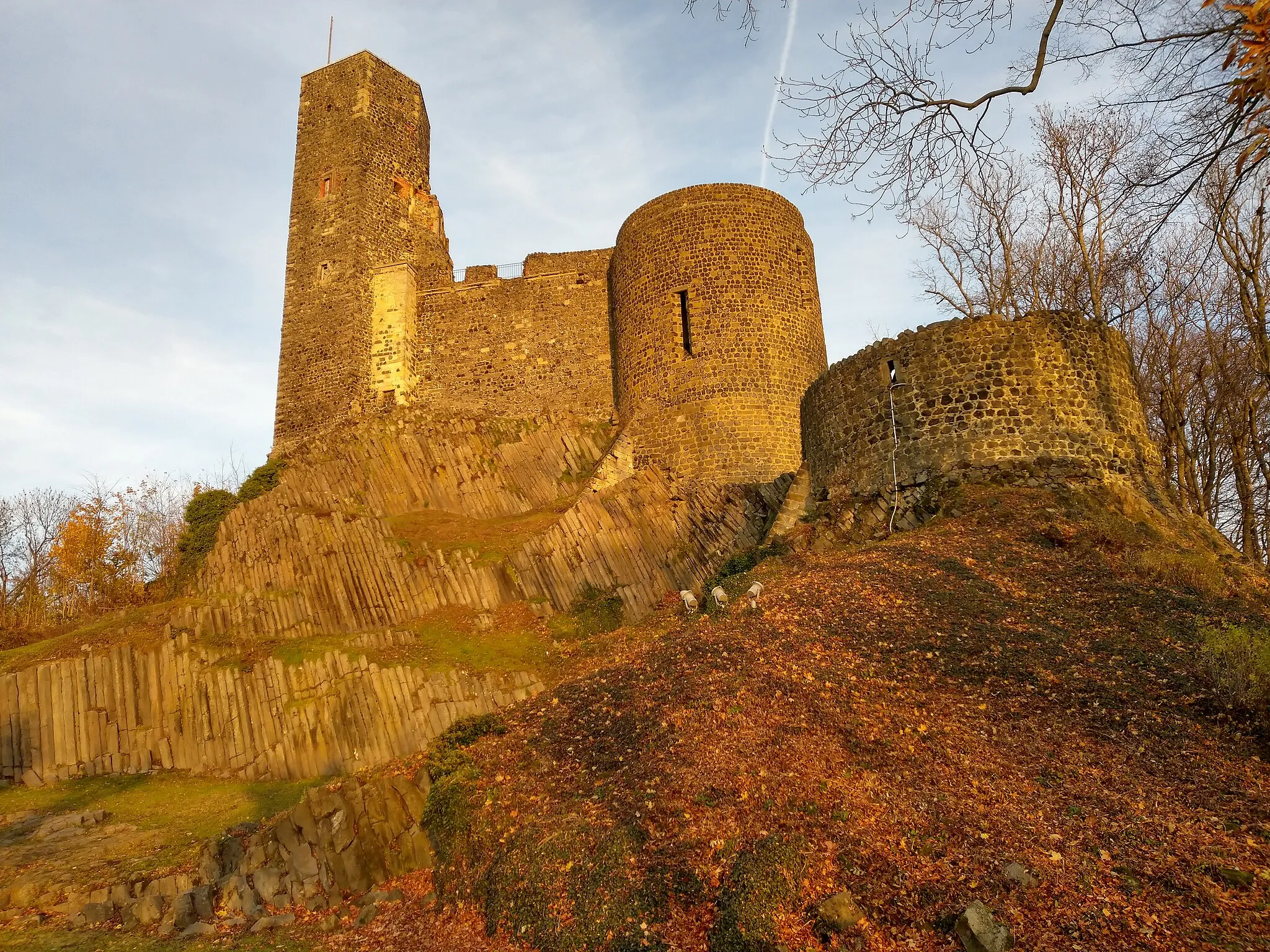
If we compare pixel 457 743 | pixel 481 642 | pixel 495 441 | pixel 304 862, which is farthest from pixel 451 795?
pixel 495 441

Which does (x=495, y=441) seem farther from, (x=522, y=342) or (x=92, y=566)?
(x=92, y=566)

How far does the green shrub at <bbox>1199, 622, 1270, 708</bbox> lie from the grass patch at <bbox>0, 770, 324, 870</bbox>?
1316 cm

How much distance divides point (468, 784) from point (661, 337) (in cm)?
1689

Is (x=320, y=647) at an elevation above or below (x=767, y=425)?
below

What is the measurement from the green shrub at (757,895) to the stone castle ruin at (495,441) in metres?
8.46

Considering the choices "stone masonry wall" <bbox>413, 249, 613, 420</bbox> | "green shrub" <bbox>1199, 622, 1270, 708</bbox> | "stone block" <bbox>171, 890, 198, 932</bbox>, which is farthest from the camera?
"stone masonry wall" <bbox>413, 249, 613, 420</bbox>

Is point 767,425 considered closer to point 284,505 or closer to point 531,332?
point 531,332

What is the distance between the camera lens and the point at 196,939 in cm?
898

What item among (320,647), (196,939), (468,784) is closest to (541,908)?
(468,784)

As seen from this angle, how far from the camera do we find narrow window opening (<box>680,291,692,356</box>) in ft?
78.1

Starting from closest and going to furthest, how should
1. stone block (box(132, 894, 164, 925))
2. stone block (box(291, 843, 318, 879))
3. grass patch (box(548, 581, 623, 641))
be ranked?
stone block (box(132, 894, 164, 925)), stone block (box(291, 843, 318, 879)), grass patch (box(548, 581, 623, 641))

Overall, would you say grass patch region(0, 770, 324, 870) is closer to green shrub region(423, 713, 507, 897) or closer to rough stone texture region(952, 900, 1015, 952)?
green shrub region(423, 713, 507, 897)

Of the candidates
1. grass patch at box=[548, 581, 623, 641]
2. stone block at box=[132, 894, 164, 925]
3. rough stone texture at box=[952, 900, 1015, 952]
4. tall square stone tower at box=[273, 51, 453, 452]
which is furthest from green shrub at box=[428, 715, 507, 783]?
tall square stone tower at box=[273, 51, 453, 452]

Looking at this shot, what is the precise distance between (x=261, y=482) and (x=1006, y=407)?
21.7 meters
